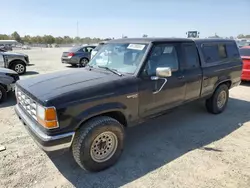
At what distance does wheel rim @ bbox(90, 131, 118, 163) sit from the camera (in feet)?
9.55

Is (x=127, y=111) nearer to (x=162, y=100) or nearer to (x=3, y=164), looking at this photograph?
(x=162, y=100)

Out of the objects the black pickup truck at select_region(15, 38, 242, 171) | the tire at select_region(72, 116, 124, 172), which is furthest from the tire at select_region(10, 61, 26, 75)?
the tire at select_region(72, 116, 124, 172)

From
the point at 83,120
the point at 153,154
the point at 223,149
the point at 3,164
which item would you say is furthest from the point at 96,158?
the point at 223,149

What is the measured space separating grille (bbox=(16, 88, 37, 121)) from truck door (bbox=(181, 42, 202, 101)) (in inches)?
107

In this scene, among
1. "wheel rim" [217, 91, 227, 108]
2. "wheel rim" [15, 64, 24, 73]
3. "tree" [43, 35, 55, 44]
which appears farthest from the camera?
"tree" [43, 35, 55, 44]

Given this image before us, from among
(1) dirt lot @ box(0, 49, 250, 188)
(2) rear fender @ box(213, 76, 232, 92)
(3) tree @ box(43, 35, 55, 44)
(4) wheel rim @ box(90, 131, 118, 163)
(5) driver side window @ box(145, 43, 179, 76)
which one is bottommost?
(1) dirt lot @ box(0, 49, 250, 188)

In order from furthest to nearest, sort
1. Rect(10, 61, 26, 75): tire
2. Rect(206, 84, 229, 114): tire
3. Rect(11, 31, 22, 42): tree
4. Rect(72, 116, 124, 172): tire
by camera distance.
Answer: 1. Rect(11, 31, 22, 42): tree
2. Rect(10, 61, 26, 75): tire
3. Rect(206, 84, 229, 114): tire
4. Rect(72, 116, 124, 172): tire

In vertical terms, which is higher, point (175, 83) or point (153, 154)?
point (175, 83)

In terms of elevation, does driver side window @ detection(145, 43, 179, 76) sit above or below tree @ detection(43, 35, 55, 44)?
below

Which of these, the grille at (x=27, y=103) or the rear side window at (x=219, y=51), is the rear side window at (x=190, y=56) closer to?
the rear side window at (x=219, y=51)

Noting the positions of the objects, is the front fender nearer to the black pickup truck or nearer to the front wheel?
the black pickup truck

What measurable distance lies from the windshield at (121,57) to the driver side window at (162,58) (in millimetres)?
179

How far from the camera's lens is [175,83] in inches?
148

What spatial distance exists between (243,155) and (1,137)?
4467 millimetres
